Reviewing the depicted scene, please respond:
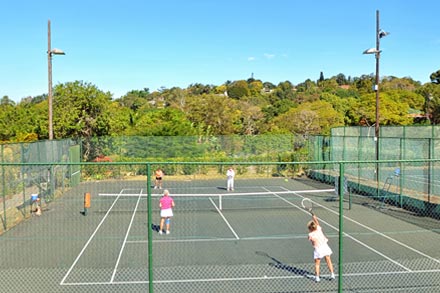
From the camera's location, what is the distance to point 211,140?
33125 millimetres

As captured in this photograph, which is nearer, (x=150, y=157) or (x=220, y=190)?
(x=220, y=190)

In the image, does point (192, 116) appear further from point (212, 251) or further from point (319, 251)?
point (319, 251)

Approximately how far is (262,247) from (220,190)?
504 inches

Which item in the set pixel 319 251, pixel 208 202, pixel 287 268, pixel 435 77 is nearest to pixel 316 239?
pixel 319 251

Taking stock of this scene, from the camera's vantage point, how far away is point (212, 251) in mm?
11789

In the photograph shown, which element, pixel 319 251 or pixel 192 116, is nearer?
pixel 319 251

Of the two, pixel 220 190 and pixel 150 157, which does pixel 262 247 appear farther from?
pixel 150 157

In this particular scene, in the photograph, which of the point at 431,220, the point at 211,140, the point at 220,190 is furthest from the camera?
the point at 211,140

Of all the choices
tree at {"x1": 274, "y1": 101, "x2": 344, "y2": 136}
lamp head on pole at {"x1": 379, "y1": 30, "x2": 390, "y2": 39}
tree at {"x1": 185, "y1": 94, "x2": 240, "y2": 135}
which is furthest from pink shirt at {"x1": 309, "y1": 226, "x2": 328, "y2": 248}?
tree at {"x1": 185, "y1": 94, "x2": 240, "y2": 135}

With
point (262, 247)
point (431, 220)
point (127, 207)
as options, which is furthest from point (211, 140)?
point (262, 247)

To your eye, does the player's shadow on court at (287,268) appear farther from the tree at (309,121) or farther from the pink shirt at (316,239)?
the tree at (309,121)

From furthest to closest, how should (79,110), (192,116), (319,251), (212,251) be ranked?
(192,116) → (79,110) → (212,251) → (319,251)

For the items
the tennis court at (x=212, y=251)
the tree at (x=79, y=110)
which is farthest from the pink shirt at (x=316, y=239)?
the tree at (x=79, y=110)

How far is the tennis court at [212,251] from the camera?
9.03 m
